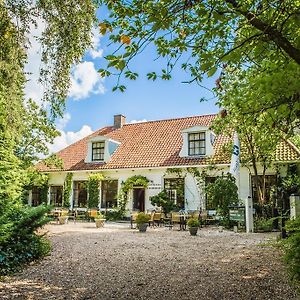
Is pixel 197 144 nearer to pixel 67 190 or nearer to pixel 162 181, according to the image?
pixel 162 181

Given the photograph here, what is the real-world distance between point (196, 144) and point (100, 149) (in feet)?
22.9

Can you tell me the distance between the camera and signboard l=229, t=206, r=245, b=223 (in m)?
14.6

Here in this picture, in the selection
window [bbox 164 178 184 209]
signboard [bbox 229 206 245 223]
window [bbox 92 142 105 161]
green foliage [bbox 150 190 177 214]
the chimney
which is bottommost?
signboard [bbox 229 206 245 223]

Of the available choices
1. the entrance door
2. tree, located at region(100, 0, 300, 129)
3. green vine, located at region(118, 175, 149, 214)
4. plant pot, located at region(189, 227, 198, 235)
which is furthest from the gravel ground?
the entrance door

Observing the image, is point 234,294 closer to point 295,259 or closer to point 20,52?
point 295,259

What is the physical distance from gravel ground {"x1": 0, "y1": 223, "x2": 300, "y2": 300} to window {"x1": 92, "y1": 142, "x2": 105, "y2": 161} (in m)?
14.3

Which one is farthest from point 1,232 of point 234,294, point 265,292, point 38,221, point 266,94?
point 266,94

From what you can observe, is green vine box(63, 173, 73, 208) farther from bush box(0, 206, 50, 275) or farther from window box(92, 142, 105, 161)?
bush box(0, 206, 50, 275)

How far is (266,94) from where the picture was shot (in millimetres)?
5199

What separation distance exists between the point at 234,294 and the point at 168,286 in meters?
1.06

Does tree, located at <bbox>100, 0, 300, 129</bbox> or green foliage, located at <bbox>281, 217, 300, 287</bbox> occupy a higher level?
tree, located at <bbox>100, 0, 300, 129</bbox>

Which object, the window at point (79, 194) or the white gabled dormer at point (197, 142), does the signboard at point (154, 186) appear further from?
the window at point (79, 194)

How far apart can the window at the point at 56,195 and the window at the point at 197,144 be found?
9894 millimetres

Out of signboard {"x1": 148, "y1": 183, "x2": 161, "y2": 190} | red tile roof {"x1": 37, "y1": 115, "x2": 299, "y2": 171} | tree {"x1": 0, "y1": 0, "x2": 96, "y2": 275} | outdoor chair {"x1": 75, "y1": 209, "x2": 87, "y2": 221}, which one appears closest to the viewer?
tree {"x1": 0, "y1": 0, "x2": 96, "y2": 275}
